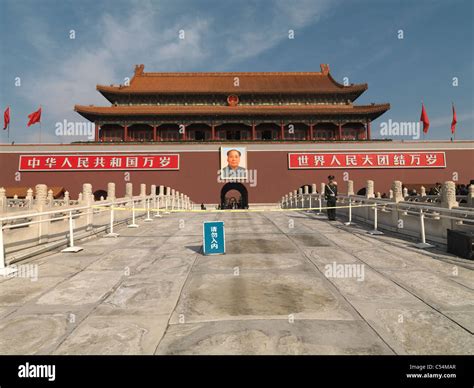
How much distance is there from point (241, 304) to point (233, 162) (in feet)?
84.6

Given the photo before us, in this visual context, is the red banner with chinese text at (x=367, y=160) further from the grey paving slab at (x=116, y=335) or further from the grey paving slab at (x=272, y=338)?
the grey paving slab at (x=116, y=335)

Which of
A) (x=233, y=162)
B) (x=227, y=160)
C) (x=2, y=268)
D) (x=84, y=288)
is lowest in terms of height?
(x=84, y=288)

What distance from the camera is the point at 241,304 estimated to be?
383 cm

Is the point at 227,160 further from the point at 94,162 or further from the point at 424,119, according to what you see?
the point at 424,119

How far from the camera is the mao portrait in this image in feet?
95.8

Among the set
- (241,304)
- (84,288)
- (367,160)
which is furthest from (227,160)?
(241,304)

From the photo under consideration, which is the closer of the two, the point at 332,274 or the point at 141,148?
the point at 332,274

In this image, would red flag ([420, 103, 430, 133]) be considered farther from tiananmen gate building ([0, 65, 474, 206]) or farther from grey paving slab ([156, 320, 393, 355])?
grey paving slab ([156, 320, 393, 355])

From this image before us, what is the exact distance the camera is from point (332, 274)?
516 cm

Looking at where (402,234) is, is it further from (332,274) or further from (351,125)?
(351,125)

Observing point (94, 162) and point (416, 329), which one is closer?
point (416, 329)

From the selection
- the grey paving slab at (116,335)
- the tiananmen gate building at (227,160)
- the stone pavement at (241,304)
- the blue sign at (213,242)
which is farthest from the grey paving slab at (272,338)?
the tiananmen gate building at (227,160)
